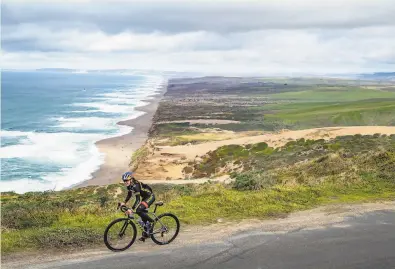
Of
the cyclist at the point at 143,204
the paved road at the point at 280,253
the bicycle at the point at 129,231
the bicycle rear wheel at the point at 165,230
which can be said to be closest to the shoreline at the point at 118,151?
the bicycle rear wheel at the point at 165,230

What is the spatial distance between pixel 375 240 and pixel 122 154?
53.1 m

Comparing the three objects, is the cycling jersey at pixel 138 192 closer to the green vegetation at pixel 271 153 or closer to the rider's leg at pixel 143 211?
the rider's leg at pixel 143 211

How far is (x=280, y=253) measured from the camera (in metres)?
11.4

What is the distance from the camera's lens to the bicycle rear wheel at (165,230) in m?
12.0

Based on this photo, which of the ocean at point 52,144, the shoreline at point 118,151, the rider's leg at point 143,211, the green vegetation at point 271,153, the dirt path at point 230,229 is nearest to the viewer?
the dirt path at point 230,229

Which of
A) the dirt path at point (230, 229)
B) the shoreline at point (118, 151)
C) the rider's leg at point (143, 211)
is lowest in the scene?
the shoreline at point (118, 151)

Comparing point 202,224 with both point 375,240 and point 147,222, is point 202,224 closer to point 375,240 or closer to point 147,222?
point 147,222

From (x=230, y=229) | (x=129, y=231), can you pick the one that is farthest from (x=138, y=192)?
(x=230, y=229)

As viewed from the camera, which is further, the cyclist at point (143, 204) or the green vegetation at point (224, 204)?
the green vegetation at point (224, 204)

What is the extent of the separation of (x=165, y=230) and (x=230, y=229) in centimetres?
211

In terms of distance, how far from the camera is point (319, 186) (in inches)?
715

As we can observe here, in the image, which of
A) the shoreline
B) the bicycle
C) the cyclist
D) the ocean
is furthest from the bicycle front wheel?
the ocean

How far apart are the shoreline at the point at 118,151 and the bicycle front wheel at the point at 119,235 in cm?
3391

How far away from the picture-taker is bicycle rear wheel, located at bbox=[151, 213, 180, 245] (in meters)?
12.0
